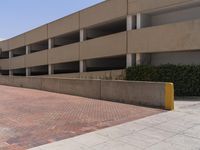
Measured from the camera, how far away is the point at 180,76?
16.8m

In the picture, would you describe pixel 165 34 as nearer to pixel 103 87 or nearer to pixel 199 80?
pixel 199 80

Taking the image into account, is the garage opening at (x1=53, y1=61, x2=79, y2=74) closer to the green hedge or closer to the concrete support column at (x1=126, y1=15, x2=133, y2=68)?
the concrete support column at (x1=126, y1=15, x2=133, y2=68)

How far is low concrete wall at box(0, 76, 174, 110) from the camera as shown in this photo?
11070mm

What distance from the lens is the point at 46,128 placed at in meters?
7.96

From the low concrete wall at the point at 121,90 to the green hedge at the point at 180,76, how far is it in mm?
5333

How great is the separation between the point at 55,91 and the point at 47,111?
875cm

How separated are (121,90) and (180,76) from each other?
5.50 meters

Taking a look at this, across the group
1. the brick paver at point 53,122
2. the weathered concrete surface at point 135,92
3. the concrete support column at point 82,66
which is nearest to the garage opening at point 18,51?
the concrete support column at point 82,66

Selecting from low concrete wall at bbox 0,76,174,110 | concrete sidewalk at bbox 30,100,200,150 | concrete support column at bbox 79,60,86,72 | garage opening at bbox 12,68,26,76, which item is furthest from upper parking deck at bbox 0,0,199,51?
concrete sidewalk at bbox 30,100,200,150

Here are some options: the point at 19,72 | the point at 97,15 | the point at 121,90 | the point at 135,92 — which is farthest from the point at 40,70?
the point at 135,92

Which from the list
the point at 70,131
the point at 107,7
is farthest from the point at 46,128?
the point at 107,7

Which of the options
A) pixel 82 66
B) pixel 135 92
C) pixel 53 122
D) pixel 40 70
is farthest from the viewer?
pixel 40 70

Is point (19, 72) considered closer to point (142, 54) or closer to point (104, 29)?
point (104, 29)

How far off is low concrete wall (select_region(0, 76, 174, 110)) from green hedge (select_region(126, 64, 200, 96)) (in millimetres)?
5333
